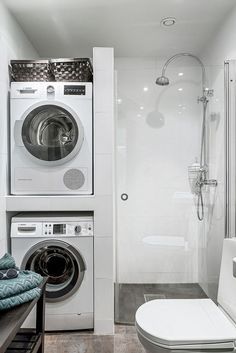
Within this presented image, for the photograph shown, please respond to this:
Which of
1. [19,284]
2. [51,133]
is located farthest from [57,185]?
[19,284]

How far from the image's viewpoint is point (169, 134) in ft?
9.79

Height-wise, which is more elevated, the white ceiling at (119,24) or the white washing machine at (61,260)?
the white ceiling at (119,24)

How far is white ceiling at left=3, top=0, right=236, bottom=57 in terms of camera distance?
96.7 inches

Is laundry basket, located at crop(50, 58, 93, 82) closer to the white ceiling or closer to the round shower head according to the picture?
the white ceiling

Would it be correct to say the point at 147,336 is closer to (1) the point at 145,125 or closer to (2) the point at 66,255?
(2) the point at 66,255

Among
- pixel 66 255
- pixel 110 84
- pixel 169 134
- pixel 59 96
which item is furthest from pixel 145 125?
pixel 66 255

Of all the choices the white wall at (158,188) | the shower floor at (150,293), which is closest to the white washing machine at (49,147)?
the white wall at (158,188)

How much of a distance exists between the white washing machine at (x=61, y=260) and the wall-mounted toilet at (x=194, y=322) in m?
0.71

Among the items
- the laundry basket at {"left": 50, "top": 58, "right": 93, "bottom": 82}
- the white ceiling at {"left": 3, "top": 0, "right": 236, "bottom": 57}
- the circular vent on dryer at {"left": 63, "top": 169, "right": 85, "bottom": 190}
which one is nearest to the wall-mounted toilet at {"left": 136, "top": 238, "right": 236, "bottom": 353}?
the circular vent on dryer at {"left": 63, "top": 169, "right": 85, "bottom": 190}

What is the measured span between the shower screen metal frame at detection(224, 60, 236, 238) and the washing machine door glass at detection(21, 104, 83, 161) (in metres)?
1.23

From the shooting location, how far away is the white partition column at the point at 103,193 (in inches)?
94.3

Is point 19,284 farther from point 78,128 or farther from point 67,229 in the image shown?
point 78,128

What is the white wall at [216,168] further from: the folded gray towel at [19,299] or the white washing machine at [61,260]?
the folded gray towel at [19,299]

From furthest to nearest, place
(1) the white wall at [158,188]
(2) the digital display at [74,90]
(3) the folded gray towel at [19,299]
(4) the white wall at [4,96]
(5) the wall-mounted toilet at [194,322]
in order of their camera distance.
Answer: (1) the white wall at [158,188] < (2) the digital display at [74,90] < (4) the white wall at [4,96] < (5) the wall-mounted toilet at [194,322] < (3) the folded gray towel at [19,299]
